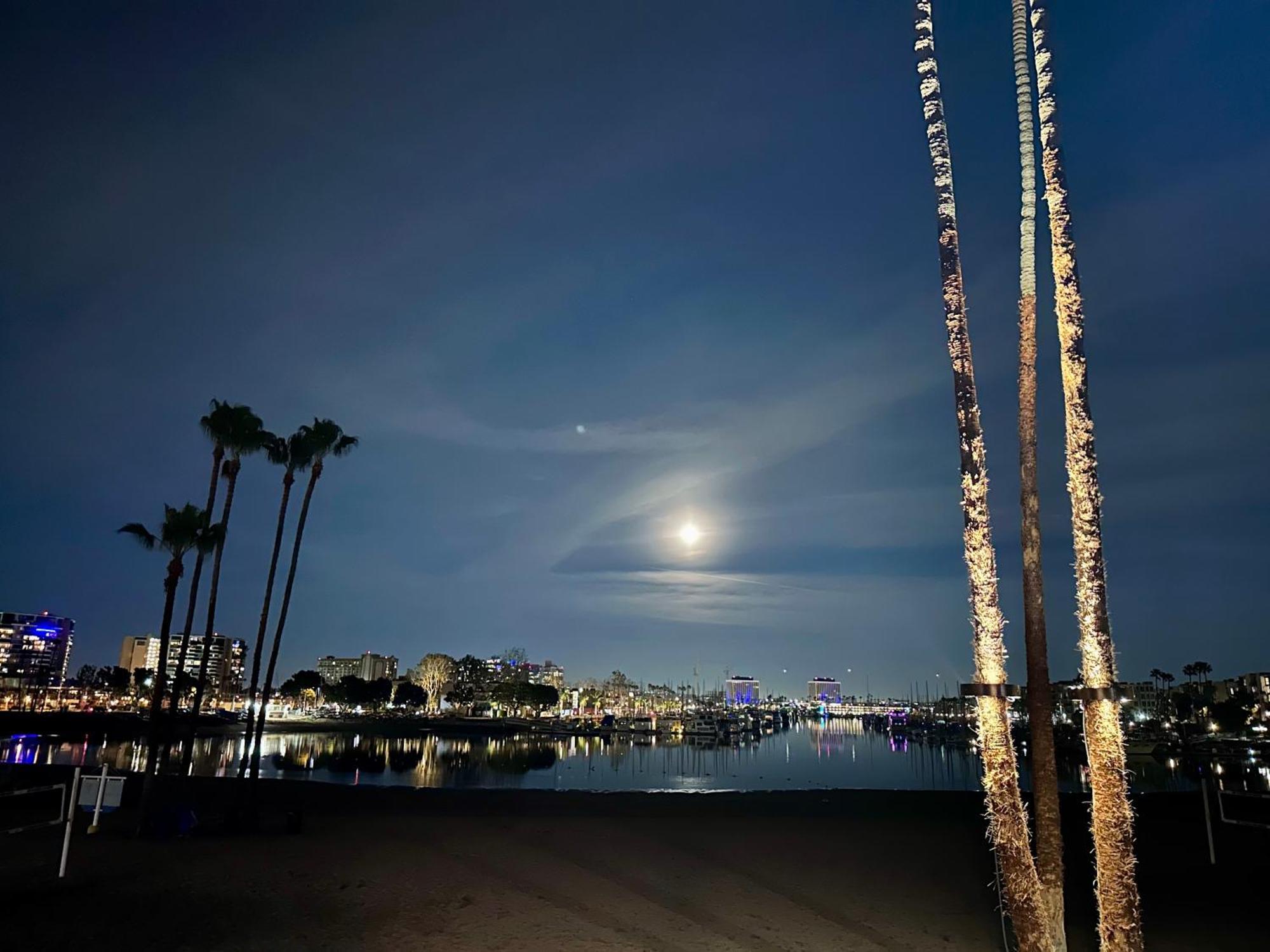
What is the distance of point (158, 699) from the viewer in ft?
77.8

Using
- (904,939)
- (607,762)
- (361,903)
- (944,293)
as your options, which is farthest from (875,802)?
(607,762)

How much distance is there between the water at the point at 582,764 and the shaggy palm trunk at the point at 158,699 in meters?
25.1

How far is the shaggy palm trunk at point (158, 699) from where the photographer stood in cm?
1602

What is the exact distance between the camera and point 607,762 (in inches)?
3452

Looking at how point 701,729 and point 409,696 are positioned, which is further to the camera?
point 409,696

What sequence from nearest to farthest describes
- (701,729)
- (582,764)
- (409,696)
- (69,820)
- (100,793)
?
(69,820) → (100,793) → (582,764) → (701,729) → (409,696)

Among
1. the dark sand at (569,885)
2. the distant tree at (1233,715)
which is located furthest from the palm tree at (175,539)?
the distant tree at (1233,715)

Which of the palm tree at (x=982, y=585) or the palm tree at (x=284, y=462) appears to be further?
the palm tree at (x=284, y=462)

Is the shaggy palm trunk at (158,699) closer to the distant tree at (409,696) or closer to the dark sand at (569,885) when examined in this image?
the dark sand at (569,885)

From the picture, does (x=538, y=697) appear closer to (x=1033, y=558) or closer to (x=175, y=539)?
(x=175, y=539)

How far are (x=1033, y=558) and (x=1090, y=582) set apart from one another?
1.97 ft

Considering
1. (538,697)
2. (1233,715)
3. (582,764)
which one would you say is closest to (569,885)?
(582,764)

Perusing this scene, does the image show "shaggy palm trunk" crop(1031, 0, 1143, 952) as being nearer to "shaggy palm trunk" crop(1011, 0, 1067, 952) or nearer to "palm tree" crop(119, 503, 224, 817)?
"shaggy palm trunk" crop(1011, 0, 1067, 952)

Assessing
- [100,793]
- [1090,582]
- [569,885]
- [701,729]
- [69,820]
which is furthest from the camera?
[701,729]
